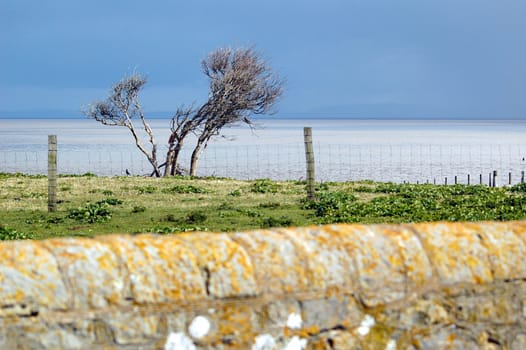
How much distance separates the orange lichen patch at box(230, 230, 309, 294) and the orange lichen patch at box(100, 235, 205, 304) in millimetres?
356

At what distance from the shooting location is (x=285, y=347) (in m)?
4.64

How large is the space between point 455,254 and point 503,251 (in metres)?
0.35

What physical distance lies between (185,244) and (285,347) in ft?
2.78

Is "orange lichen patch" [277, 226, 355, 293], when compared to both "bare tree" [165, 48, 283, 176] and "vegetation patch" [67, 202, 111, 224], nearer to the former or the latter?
"vegetation patch" [67, 202, 111, 224]

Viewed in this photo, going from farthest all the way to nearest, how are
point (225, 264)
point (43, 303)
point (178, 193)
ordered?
point (178, 193), point (225, 264), point (43, 303)

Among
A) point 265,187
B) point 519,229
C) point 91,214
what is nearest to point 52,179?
point 91,214

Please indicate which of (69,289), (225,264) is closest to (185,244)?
(225,264)

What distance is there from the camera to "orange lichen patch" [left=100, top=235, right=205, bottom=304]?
430 centimetres

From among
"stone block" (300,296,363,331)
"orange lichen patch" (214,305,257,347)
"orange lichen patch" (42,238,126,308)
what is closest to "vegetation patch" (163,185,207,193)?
"stone block" (300,296,363,331)

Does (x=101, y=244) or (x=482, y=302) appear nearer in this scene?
(x=101, y=244)

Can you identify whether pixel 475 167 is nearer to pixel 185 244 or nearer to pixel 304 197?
pixel 304 197

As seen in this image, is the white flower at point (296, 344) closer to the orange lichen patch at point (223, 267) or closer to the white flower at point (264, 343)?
the white flower at point (264, 343)

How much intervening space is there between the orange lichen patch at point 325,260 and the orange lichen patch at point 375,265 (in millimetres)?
57

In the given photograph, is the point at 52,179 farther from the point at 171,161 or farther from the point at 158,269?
the point at 171,161
